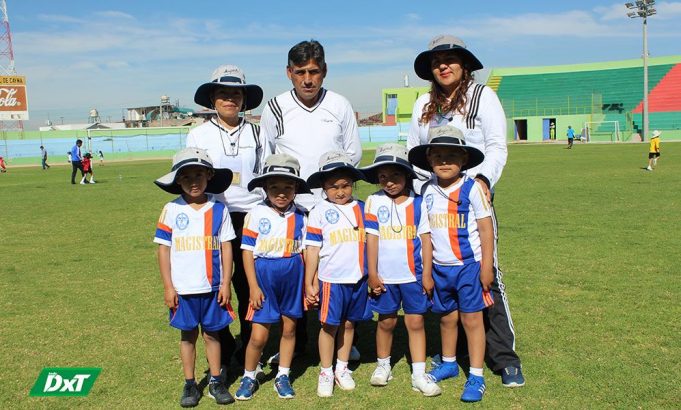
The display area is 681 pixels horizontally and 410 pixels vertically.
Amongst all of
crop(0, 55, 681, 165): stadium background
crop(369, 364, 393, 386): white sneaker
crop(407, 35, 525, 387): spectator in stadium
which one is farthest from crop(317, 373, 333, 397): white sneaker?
crop(0, 55, 681, 165): stadium background

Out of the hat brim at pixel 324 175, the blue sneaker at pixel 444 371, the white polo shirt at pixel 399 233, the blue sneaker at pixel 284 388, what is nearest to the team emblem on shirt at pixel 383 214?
the white polo shirt at pixel 399 233

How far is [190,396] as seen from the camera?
3613mm

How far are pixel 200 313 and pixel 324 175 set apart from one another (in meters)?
1.18

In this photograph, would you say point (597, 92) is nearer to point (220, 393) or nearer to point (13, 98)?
point (13, 98)

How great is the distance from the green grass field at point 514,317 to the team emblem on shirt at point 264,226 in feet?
3.53

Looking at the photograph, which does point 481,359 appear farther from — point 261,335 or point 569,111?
point 569,111

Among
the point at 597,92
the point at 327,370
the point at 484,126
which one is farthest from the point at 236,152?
the point at 597,92

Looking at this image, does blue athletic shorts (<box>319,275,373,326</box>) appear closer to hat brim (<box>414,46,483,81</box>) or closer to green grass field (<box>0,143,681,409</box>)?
green grass field (<box>0,143,681,409</box>)

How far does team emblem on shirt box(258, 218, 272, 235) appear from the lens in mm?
3666

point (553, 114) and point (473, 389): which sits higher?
point (553, 114)

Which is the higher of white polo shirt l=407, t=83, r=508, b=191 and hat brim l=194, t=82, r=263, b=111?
hat brim l=194, t=82, r=263, b=111

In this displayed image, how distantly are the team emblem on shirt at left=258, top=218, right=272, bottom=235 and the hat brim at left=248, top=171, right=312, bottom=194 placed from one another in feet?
0.80

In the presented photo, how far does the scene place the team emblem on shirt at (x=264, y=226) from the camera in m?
3.67

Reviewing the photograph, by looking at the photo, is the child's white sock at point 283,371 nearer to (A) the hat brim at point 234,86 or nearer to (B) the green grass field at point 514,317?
(B) the green grass field at point 514,317
